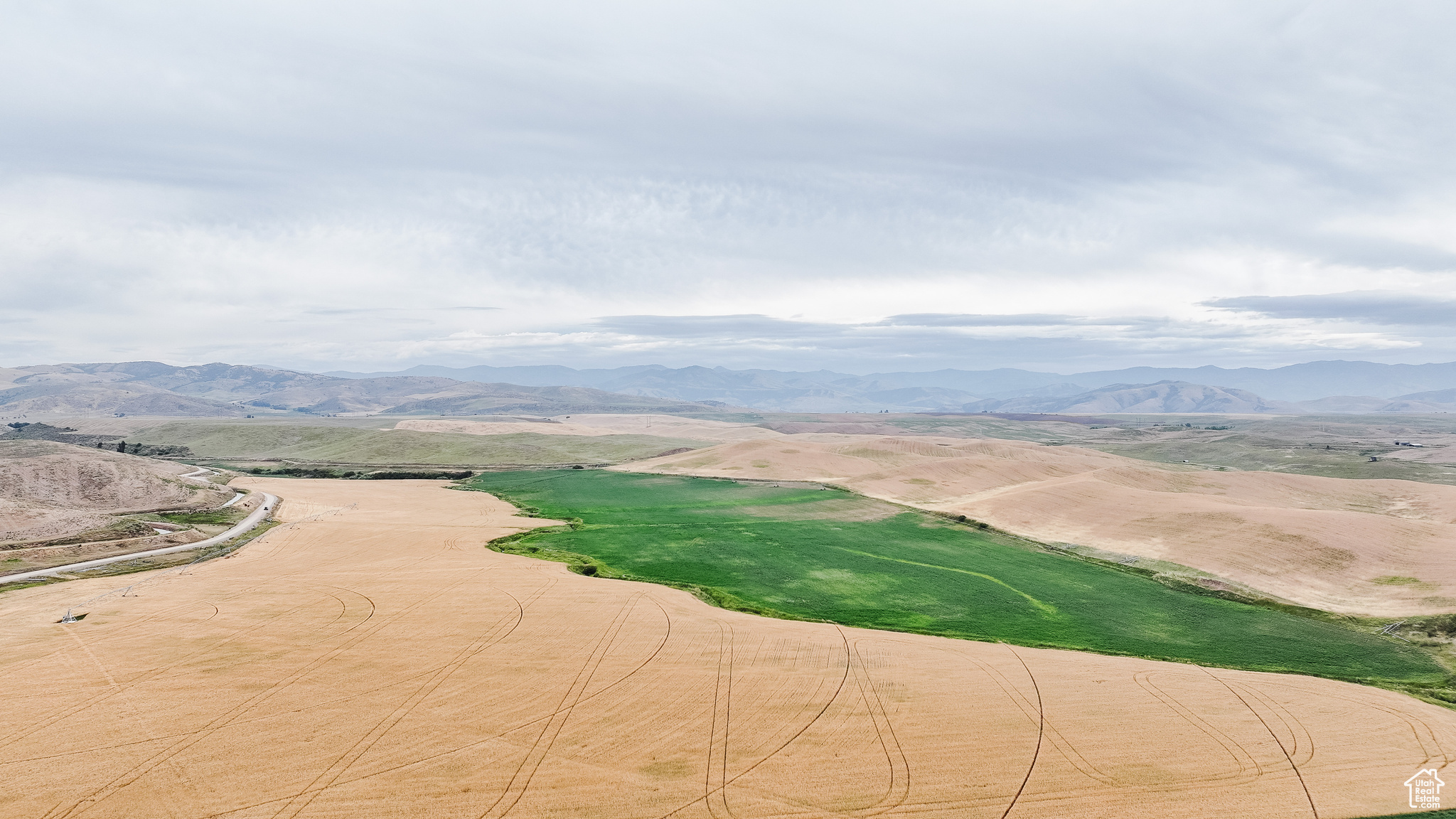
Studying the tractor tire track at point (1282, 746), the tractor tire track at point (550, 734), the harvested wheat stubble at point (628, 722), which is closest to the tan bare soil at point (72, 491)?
the harvested wheat stubble at point (628, 722)

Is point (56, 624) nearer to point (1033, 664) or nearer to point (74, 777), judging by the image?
point (74, 777)

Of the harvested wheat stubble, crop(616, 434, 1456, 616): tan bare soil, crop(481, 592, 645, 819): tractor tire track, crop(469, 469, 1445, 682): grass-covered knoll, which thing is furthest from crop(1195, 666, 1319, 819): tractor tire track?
crop(481, 592, 645, 819): tractor tire track

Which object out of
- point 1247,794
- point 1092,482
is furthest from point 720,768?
point 1092,482

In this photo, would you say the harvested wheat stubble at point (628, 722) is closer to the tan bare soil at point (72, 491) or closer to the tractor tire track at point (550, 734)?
the tractor tire track at point (550, 734)

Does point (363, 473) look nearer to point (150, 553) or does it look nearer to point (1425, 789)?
point (150, 553)

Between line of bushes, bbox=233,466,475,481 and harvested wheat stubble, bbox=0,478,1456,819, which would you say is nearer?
harvested wheat stubble, bbox=0,478,1456,819

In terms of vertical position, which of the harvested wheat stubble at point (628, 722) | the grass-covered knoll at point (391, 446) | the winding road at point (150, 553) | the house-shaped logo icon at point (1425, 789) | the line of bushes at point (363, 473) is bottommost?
the grass-covered knoll at point (391, 446)

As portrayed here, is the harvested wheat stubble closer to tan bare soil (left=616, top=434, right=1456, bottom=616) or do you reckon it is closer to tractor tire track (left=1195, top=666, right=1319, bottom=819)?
tractor tire track (left=1195, top=666, right=1319, bottom=819)
